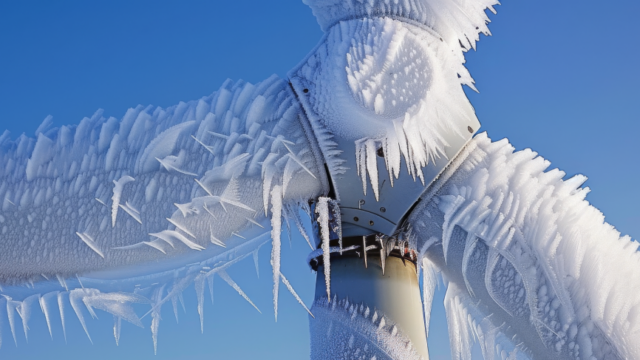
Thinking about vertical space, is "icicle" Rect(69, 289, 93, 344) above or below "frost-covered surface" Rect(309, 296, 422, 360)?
below

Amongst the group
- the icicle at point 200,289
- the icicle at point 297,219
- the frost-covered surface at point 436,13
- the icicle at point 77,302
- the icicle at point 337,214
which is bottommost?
the icicle at point 77,302

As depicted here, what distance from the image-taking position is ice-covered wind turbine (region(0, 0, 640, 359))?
3.43 ft

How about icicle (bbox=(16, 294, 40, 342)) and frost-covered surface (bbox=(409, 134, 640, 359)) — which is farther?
icicle (bbox=(16, 294, 40, 342))

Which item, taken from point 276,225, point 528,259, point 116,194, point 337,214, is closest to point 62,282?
point 116,194

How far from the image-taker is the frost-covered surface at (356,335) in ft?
3.59

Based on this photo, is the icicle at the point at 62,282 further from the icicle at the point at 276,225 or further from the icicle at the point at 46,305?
the icicle at the point at 276,225

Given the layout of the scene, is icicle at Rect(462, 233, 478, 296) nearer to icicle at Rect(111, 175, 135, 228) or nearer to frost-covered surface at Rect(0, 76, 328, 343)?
frost-covered surface at Rect(0, 76, 328, 343)

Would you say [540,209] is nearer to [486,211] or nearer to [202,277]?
[486,211]

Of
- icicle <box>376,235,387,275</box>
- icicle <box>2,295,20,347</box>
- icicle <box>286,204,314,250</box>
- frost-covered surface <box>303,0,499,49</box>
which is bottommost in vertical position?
icicle <box>2,295,20,347</box>

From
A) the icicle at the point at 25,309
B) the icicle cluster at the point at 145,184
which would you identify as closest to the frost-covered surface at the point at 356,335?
the icicle cluster at the point at 145,184

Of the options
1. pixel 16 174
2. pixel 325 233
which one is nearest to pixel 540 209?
pixel 325 233

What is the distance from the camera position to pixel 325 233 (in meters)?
1.11

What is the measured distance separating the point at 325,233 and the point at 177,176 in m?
0.29

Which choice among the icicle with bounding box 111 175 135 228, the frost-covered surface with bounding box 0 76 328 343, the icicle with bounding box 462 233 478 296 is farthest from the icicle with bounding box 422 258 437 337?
the icicle with bounding box 111 175 135 228
